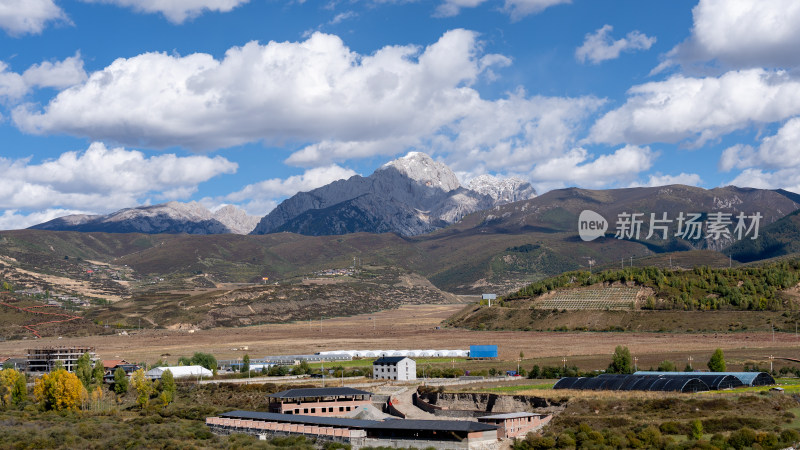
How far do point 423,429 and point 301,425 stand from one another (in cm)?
1264

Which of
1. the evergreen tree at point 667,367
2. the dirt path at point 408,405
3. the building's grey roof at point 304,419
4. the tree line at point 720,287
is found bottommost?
the dirt path at point 408,405

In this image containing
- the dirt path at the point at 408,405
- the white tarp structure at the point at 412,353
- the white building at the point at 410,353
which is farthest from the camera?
the white building at the point at 410,353

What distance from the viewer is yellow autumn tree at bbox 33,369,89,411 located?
92.8m

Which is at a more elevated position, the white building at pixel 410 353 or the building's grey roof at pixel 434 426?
the white building at pixel 410 353

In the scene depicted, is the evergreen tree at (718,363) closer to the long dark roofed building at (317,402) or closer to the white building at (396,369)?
the white building at (396,369)

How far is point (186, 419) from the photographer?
83.4 meters

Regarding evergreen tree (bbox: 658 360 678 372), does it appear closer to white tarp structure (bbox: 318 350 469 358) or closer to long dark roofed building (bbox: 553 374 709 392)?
long dark roofed building (bbox: 553 374 709 392)

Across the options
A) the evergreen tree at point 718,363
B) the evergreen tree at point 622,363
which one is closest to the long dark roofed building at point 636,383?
the evergreen tree at point 622,363

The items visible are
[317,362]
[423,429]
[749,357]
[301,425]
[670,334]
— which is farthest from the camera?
[670,334]

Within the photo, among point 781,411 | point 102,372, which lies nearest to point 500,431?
point 781,411

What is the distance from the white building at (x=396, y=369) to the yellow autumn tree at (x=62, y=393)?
37.4 metres

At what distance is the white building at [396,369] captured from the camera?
11144cm

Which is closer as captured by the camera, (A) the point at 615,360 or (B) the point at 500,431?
(B) the point at 500,431

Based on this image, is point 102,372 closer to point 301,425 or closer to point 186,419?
point 186,419
